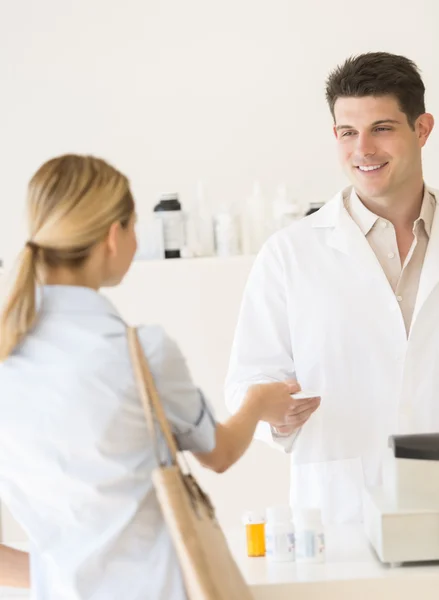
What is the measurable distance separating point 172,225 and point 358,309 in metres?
1.43

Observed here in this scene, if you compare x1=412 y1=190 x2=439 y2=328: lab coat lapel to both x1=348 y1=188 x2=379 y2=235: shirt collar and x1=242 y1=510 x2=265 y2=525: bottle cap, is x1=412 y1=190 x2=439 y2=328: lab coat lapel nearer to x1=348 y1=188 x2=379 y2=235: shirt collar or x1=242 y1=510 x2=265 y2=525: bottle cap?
x1=348 y1=188 x2=379 y2=235: shirt collar

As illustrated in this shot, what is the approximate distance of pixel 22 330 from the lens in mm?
1396

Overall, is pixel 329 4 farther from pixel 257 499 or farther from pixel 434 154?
pixel 257 499

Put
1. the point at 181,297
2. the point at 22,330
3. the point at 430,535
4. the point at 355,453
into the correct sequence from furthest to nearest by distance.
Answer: the point at 181,297 < the point at 355,453 < the point at 430,535 < the point at 22,330

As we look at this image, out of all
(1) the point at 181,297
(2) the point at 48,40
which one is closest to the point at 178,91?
(2) the point at 48,40

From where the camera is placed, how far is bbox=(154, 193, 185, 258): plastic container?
138 inches

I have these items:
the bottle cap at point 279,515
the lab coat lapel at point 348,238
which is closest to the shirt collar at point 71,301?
the bottle cap at point 279,515

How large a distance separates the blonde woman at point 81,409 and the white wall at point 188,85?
2.37 meters

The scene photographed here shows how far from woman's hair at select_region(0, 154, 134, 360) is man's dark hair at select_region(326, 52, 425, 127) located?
3.13ft

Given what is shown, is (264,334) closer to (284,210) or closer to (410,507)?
(410,507)

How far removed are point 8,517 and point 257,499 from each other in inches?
36.6

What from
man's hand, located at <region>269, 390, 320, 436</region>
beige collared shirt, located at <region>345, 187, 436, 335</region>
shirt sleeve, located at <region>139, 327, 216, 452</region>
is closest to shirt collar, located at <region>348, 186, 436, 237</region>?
beige collared shirt, located at <region>345, 187, 436, 335</region>

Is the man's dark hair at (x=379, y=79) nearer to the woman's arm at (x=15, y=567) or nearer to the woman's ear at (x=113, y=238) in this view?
the woman's ear at (x=113, y=238)

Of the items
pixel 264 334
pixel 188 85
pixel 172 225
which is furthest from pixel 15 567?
pixel 188 85
